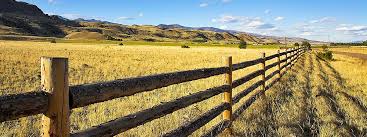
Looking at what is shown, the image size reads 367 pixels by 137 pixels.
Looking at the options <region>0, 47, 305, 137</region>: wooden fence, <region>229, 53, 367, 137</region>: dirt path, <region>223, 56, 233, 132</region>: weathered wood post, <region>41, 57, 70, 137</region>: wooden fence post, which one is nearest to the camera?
<region>0, 47, 305, 137</region>: wooden fence

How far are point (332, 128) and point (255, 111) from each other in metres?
1.98

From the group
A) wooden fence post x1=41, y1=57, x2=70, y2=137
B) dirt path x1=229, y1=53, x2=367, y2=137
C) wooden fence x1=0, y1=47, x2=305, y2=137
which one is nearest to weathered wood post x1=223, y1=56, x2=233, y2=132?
dirt path x1=229, y1=53, x2=367, y2=137

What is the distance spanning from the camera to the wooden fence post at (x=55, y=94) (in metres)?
3.34

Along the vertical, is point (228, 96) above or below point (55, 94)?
below

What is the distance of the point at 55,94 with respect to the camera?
335cm

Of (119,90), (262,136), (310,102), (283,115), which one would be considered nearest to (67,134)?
(119,90)

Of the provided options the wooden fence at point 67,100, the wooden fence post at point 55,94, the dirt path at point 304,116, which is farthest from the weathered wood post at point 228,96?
the wooden fence post at point 55,94

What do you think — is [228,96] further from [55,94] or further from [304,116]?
[55,94]

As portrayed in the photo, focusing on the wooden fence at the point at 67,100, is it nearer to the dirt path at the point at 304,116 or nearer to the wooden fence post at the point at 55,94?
the wooden fence post at the point at 55,94

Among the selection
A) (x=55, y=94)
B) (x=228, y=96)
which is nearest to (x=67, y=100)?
(x=55, y=94)

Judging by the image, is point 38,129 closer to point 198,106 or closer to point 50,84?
point 198,106

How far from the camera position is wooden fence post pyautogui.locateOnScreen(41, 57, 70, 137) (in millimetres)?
3336

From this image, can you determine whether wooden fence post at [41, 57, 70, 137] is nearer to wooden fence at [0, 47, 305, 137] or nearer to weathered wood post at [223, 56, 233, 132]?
wooden fence at [0, 47, 305, 137]

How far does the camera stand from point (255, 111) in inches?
374
